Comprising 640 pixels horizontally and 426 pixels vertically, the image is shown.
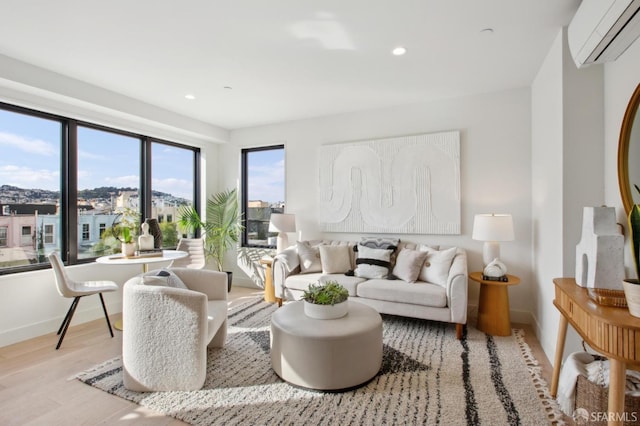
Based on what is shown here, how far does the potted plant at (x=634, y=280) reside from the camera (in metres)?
1.46

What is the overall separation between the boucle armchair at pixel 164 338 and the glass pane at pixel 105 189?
203 cm

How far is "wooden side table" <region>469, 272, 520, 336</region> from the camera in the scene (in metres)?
3.26

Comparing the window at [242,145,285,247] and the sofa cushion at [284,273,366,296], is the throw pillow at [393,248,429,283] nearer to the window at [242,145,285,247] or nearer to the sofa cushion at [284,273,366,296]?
the sofa cushion at [284,273,366,296]

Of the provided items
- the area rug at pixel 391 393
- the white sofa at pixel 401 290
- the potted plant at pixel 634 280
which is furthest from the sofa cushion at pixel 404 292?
the potted plant at pixel 634 280

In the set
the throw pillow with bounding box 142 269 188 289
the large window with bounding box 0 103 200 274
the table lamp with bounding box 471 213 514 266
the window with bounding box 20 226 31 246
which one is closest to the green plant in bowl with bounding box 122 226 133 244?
the large window with bounding box 0 103 200 274

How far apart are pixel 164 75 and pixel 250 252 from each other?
291cm

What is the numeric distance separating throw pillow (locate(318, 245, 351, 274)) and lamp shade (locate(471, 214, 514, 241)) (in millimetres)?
1540

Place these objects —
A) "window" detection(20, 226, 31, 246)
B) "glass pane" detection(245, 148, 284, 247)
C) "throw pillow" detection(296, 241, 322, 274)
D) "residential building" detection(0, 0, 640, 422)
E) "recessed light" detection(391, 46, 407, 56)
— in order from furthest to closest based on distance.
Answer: "glass pane" detection(245, 148, 284, 247), "throw pillow" detection(296, 241, 322, 274), "window" detection(20, 226, 31, 246), "recessed light" detection(391, 46, 407, 56), "residential building" detection(0, 0, 640, 422)

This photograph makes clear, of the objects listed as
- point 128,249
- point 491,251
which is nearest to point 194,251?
point 128,249

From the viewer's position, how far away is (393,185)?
169 inches

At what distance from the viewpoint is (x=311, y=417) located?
2.01 m

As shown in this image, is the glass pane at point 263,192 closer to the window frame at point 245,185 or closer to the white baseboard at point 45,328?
the window frame at point 245,185

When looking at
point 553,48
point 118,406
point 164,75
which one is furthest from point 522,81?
point 118,406

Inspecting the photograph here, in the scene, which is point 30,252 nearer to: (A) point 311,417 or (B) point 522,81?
(A) point 311,417
